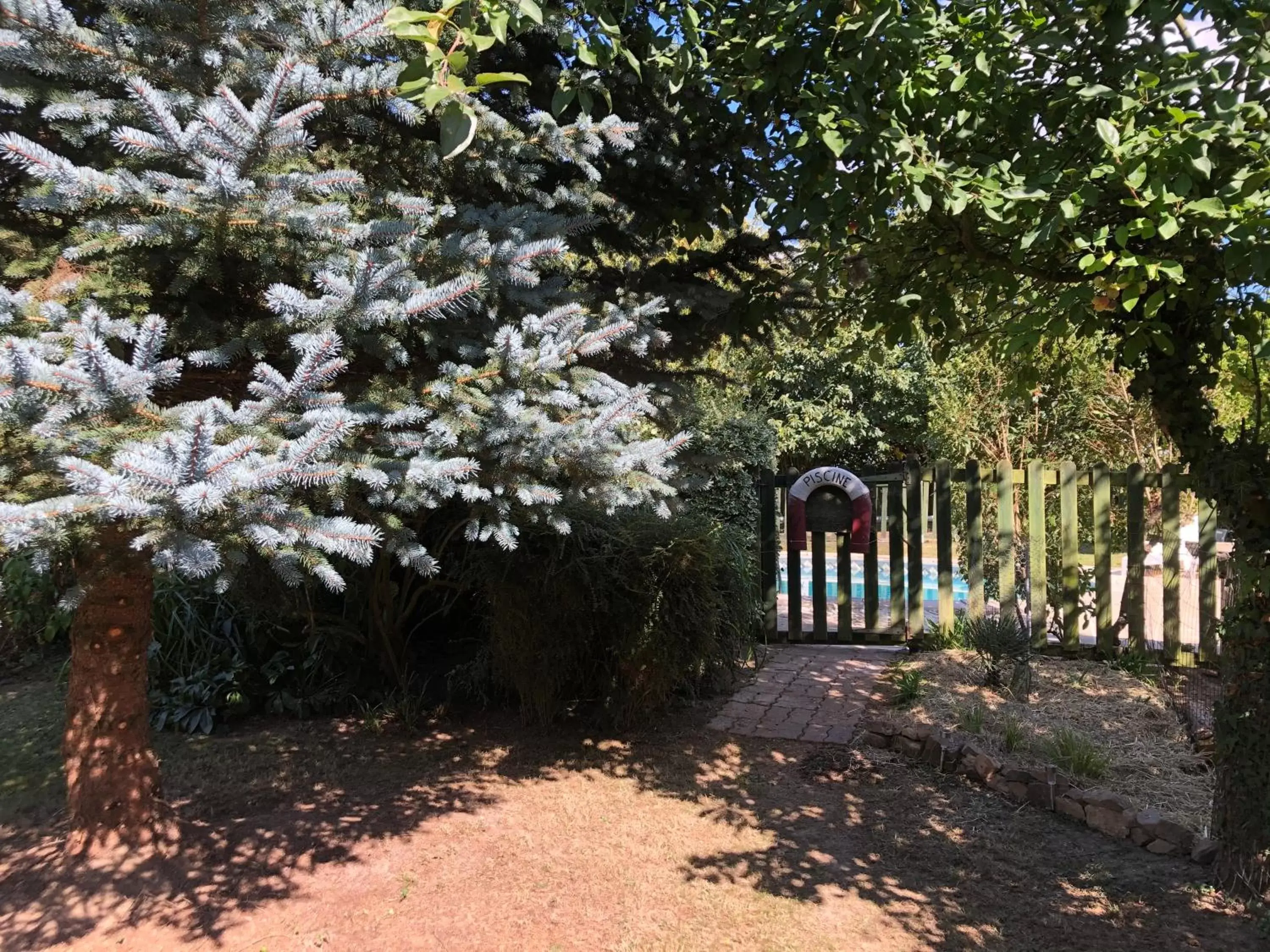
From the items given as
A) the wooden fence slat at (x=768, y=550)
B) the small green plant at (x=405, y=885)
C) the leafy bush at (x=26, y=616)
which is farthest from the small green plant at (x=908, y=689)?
the leafy bush at (x=26, y=616)

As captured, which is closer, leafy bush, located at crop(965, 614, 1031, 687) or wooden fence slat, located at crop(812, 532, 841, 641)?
leafy bush, located at crop(965, 614, 1031, 687)

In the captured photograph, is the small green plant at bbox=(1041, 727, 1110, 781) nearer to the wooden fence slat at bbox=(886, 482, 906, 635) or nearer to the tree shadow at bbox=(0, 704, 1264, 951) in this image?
the tree shadow at bbox=(0, 704, 1264, 951)

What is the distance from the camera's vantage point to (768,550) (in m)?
6.85

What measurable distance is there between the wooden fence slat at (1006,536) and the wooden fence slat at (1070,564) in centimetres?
34

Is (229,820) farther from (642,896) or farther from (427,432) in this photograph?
(427,432)

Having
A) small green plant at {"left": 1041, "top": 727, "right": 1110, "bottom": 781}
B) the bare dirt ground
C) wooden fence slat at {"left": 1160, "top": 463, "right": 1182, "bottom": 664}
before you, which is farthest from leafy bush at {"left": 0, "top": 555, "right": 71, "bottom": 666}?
wooden fence slat at {"left": 1160, "top": 463, "right": 1182, "bottom": 664}

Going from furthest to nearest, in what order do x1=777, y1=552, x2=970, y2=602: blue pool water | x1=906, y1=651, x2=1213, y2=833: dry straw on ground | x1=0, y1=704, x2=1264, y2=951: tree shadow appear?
x1=777, y1=552, x2=970, y2=602: blue pool water
x1=906, y1=651, x2=1213, y2=833: dry straw on ground
x1=0, y1=704, x2=1264, y2=951: tree shadow

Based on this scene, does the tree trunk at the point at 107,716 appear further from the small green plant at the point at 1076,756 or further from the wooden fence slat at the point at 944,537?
the wooden fence slat at the point at 944,537

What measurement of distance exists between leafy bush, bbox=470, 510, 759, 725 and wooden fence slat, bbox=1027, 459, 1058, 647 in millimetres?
2690

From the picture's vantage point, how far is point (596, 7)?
2619 millimetres

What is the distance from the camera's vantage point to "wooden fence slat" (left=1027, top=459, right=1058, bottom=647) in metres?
5.87

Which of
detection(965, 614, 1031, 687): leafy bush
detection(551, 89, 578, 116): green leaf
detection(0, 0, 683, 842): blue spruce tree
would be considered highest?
detection(551, 89, 578, 116): green leaf

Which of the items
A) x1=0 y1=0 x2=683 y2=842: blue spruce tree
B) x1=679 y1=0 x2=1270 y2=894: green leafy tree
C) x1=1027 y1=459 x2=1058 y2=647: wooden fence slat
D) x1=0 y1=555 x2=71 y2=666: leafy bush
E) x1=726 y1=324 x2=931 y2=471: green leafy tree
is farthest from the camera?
x1=726 y1=324 x2=931 y2=471: green leafy tree

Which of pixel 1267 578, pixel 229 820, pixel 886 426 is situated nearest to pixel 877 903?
pixel 1267 578
